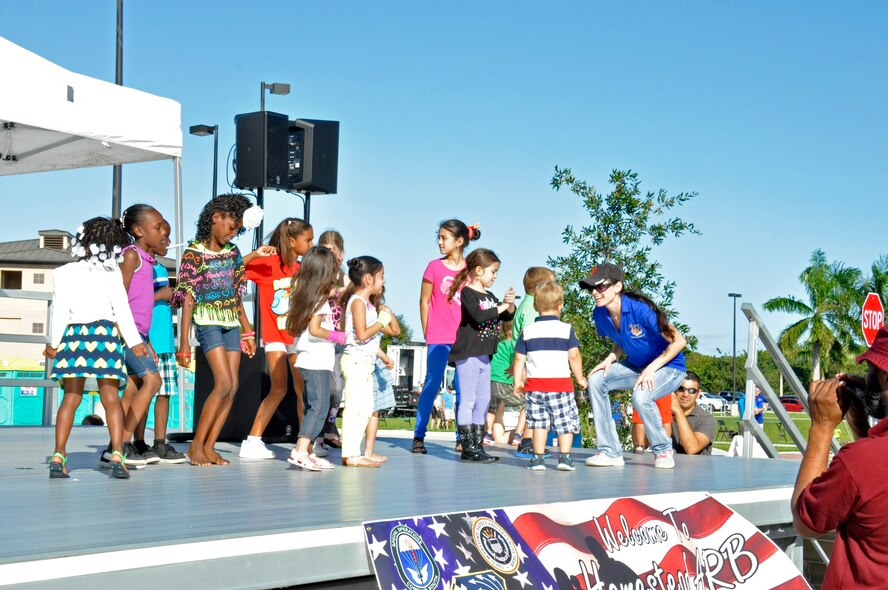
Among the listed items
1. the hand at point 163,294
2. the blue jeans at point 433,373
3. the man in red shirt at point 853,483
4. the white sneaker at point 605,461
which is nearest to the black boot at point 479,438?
the blue jeans at point 433,373

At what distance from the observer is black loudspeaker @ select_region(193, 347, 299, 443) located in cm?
812

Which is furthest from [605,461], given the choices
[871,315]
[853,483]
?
[871,315]

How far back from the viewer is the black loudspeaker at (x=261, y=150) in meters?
8.97

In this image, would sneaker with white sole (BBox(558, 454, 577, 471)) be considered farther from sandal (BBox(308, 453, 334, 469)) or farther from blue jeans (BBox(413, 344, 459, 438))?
sandal (BBox(308, 453, 334, 469))

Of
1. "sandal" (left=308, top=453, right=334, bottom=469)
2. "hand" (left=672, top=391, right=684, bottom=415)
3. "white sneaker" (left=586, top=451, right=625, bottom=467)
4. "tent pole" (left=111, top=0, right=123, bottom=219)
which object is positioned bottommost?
"white sneaker" (left=586, top=451, right=625, bottom=467)

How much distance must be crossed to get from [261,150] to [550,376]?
371cm

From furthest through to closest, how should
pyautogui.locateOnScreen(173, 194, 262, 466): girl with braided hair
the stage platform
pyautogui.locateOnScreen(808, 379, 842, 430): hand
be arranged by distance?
pyautogui.locateOnScreen(173, 194, 262, 466): girl with braided hair, the stage platform, pyautogui.locateOnScreen(808, 379, 842, 430): hand

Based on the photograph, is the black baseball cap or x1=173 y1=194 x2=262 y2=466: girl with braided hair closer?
x1=173 y1=194 x2=262 y2=466: girl with braided hair

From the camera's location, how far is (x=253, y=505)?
176 inches

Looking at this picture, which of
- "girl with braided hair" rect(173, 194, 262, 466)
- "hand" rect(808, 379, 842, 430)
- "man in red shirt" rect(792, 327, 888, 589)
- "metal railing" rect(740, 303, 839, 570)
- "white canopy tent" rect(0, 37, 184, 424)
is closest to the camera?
"man in red shirt" rect(792, 327, 888, 589)

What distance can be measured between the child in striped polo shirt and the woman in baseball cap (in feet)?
0.92

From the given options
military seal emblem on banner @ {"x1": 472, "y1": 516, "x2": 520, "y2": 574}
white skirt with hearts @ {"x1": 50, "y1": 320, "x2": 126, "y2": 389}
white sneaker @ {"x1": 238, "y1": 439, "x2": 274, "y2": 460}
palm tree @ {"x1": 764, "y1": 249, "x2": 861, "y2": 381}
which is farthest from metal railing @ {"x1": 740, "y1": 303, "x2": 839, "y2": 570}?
palm tree @ {"x1": 764, "y1": 249, "x2": 861, "y2": 381}

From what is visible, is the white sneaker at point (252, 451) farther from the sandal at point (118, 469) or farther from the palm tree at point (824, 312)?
the palm tree at point (824, 312)

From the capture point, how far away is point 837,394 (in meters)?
2.88
